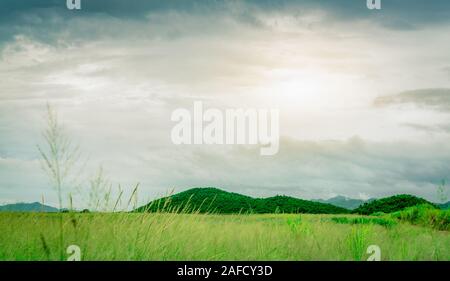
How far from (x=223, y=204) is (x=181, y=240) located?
11.5ft

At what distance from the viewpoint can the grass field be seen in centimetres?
482

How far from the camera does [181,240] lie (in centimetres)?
511

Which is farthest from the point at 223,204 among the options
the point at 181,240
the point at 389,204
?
the point at 389,204

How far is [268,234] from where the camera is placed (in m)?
5.56

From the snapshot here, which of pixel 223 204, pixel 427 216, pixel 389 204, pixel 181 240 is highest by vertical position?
pixel 181 240

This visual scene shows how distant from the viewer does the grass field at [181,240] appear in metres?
4.82

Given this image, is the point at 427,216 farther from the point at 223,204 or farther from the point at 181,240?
the point at 181,240

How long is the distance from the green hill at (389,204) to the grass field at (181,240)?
15.0 feet

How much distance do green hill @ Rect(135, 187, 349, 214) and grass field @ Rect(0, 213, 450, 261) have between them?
162 mm

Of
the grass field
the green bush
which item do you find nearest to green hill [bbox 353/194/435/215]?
the green bush

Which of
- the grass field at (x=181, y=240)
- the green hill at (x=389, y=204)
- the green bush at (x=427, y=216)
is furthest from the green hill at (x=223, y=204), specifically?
the green bush at (x=427, y=216)

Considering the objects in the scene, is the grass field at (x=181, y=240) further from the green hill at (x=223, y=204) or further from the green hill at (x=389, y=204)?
the green hill at (x=389, y=204)

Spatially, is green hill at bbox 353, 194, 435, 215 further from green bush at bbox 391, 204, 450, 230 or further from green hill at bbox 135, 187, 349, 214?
green bush at bbox 391, 204, 450, 230
